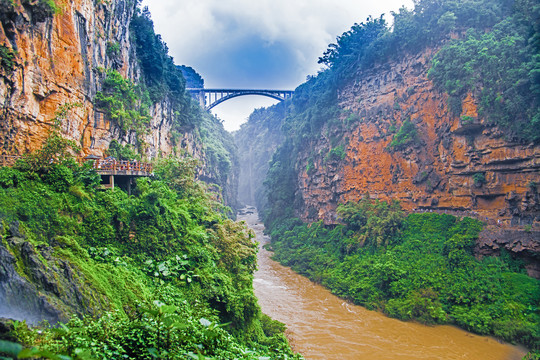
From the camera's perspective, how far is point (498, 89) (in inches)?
696

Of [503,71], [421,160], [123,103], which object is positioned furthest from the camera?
[421,160]

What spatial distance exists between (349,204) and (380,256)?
6326 mm

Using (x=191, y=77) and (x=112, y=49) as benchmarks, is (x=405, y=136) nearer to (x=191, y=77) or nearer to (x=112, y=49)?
(x=112, y=49)

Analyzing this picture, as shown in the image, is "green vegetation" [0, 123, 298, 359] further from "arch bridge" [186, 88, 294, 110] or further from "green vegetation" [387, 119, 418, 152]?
"arch bridge" [186, 88, 294, 110]

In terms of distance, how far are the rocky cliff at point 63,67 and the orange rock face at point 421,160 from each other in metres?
15.7

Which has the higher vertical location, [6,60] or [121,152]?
[6,60]

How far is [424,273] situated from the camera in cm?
1703

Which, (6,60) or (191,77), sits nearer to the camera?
(6,60)

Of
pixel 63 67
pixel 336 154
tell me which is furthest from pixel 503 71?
pixel 63 67

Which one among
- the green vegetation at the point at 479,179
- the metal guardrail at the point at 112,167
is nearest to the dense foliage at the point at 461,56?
the green vegetation at the point at 479,179

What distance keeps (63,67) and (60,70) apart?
277 mm

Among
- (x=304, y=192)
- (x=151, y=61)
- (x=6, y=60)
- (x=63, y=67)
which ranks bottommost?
(x=304, y=192)

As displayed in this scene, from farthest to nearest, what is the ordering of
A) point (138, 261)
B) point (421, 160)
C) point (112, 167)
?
point (421, 160) < point (112, 167) < point (138, 261)

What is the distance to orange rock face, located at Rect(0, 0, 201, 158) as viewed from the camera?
11.3m
